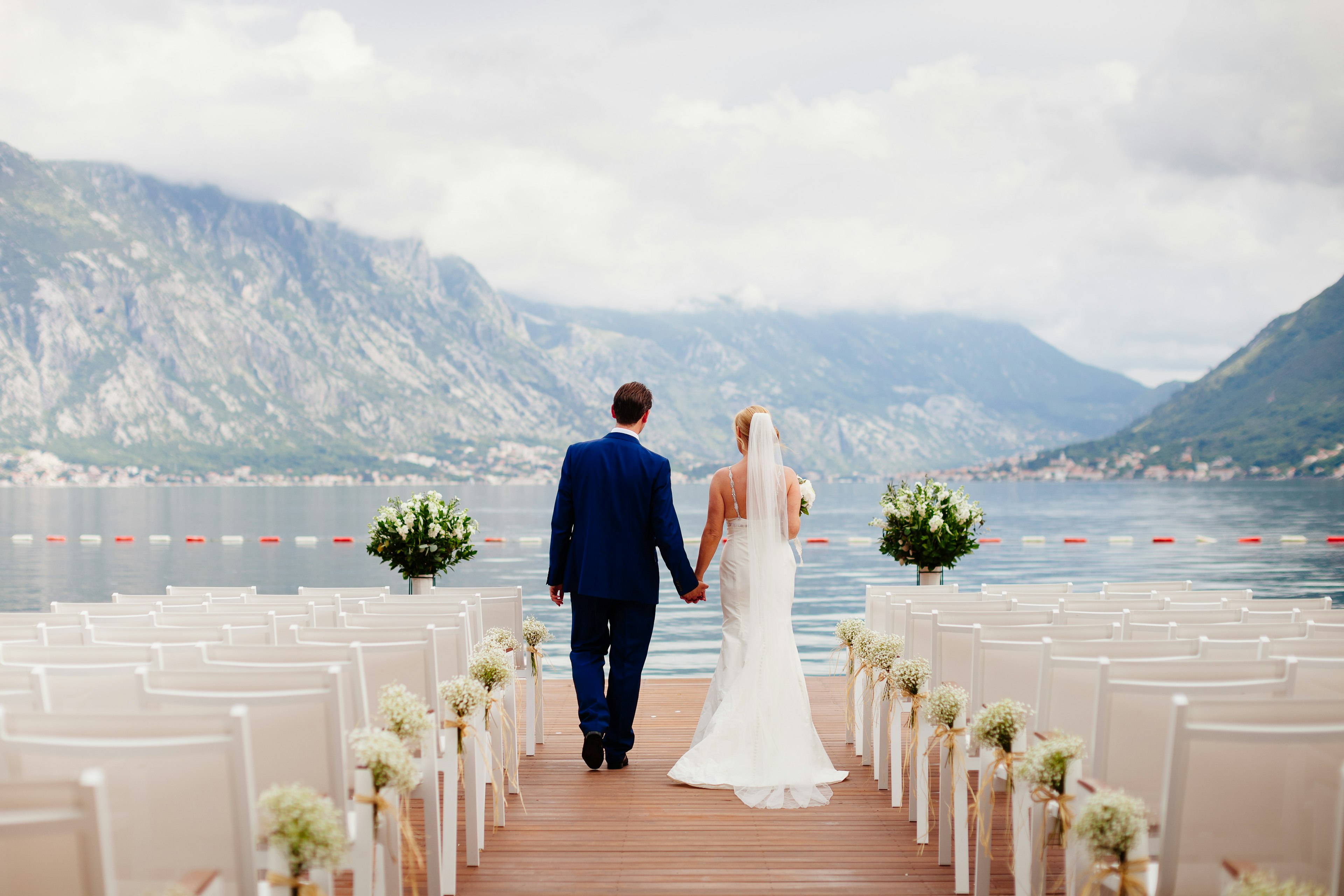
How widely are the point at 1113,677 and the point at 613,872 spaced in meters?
2.12

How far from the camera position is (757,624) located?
18.5ft

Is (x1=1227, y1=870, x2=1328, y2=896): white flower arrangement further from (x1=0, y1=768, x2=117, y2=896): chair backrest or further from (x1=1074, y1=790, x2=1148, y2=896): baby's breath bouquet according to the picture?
(x1=0, y1=768, x2=117, y2=896): chair backrest

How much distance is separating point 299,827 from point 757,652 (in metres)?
3.61

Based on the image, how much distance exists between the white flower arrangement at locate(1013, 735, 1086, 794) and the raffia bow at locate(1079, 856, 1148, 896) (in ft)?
0.82

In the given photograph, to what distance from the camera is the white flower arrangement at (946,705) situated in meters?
3.78

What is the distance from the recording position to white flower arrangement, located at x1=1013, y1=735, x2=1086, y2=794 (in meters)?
2.79

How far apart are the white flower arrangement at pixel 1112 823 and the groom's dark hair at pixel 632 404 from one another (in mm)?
3608

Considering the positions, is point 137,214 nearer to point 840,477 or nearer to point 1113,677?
point 840,477

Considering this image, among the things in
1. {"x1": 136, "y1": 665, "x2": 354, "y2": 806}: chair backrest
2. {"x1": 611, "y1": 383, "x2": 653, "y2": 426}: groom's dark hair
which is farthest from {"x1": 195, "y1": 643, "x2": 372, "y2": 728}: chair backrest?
{"x1": 611, "y1": 383, "x2": 653, "y2": 426}: groom's dark hair

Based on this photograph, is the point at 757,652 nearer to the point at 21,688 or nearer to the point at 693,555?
the point at 21,688

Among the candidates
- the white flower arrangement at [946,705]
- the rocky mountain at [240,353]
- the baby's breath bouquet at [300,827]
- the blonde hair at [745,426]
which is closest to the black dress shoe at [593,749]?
the blonde hair at [745,426]

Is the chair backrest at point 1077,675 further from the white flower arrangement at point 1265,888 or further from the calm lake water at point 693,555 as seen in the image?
the calm lake water at point 693,555

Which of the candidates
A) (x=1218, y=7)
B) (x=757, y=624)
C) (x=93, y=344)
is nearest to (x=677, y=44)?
(x=93, y=344)

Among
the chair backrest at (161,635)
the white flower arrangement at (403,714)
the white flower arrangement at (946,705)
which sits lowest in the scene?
the white flower arrangement at (946,705)
